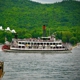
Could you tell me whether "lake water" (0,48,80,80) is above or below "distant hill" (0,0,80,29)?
below

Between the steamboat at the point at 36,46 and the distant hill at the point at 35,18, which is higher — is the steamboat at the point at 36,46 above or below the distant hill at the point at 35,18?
below

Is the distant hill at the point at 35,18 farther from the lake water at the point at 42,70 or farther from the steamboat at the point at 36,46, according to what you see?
the lake water at the point at 42,70

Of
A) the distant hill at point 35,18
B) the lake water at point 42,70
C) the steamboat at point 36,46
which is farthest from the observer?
the distant hill at point 35,18

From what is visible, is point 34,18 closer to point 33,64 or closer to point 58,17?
point 58,17

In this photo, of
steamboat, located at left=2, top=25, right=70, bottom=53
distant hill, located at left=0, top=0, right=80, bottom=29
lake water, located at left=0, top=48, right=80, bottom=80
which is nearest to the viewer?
lake water, located at left=0, top=48, right=80, bottom=80

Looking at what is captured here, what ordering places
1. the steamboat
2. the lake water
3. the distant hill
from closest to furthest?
the lake water < the steamboat < the distant hill

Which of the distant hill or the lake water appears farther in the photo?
the distant hill

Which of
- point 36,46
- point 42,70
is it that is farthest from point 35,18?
point 42,70

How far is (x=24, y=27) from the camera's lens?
180000mm

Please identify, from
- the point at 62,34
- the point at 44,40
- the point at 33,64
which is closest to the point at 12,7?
the point at 62,34

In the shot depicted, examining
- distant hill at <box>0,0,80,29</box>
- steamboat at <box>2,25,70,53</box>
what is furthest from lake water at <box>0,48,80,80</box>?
distant hill at <box>0,0,80,29</box>

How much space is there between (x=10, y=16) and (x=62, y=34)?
46.1 metres

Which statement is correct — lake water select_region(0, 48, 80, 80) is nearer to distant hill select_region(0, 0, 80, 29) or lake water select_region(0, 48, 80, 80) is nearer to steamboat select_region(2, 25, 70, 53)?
steamboat select_region(2, 25, 70, 53)

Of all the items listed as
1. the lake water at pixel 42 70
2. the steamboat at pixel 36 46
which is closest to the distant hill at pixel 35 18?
the steamboat at pixel 36 46
